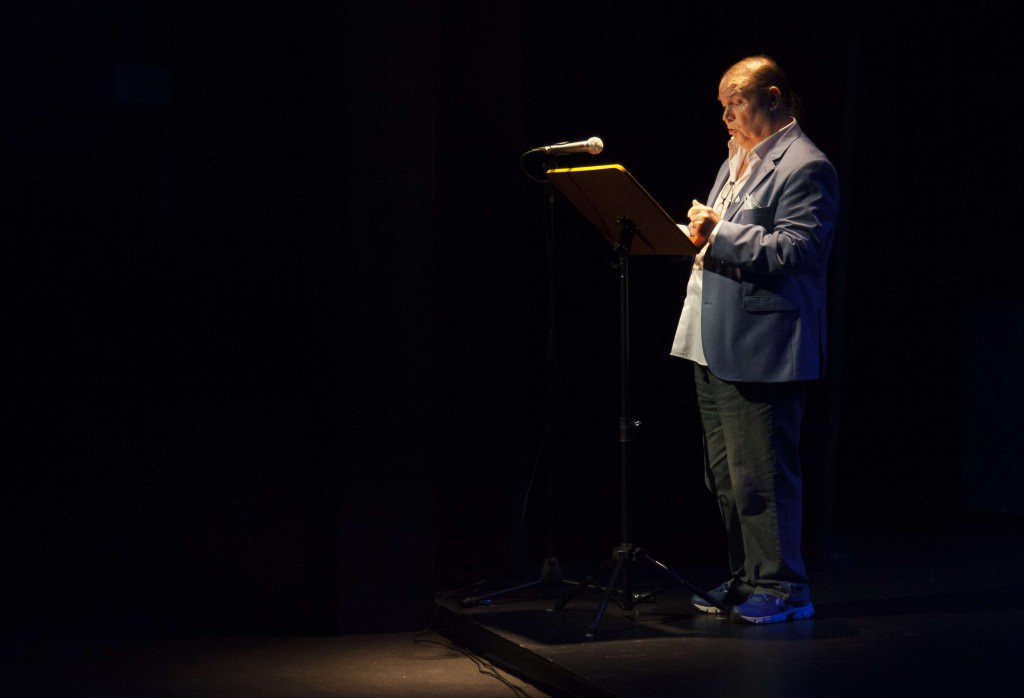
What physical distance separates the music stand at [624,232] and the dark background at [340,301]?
40cm

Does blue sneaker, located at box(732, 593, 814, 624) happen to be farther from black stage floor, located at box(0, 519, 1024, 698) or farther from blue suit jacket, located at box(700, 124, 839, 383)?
blue suit jacket, located at box(700, 124, 839, 383)

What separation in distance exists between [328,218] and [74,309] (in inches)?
38.8

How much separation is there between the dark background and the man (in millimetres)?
654

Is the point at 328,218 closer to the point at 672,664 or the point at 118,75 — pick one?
the point at 118,75

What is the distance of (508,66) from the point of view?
489cm

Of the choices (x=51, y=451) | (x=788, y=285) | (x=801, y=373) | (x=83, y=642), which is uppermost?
(x=788, y=285)

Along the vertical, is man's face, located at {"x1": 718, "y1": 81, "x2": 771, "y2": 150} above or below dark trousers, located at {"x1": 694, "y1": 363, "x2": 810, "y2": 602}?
above

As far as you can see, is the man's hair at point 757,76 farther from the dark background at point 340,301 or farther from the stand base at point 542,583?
the stand base at point 542,583

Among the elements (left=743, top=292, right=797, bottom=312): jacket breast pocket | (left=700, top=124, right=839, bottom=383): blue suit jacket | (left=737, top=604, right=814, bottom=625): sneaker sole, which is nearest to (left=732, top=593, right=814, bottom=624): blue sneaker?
(left=737, top=604, right=814, bottom=625): sneaker sole

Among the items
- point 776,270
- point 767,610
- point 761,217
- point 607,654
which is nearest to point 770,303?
point 776,270

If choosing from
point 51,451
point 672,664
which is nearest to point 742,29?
point 672,664

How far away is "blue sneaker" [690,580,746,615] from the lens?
426cm

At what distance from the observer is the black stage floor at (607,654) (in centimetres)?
344

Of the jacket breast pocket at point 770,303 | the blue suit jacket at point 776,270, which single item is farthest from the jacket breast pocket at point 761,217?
the jacket breast pocket at point 770,303
